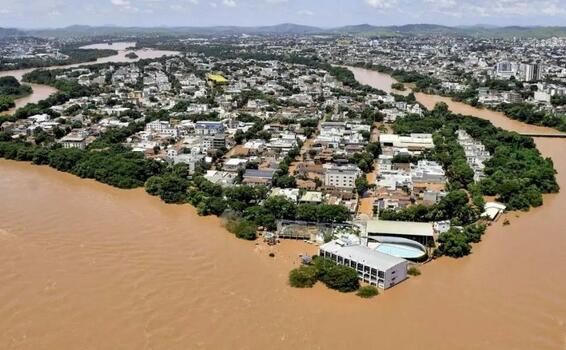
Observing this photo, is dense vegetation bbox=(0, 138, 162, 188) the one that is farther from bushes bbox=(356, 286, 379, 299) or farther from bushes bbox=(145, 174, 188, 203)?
bushes bbox=(356, 286, 379, 299)

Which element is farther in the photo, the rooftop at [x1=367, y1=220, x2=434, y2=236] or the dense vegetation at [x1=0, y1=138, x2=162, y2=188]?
the dense vegetation at [x1=0, y1=138, x2=162, y2=188]

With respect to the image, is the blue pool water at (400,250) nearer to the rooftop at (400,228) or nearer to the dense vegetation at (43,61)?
the rooftop at (400,228)

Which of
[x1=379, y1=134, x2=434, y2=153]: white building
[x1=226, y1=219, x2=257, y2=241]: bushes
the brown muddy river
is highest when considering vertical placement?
[x1=379, y1=134, x2=434, y2=153]: white building

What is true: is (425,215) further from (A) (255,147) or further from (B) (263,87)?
(B) (263,87)

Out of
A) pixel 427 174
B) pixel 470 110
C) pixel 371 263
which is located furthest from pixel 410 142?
pixel 371 263

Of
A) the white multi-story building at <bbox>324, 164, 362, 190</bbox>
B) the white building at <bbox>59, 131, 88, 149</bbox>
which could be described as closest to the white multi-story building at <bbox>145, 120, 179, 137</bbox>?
the white building at <bbox>59, 131, 88, 149</bbox>

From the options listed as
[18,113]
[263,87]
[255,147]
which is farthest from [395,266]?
[263,87]

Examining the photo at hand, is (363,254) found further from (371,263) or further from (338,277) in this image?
(338,277)
